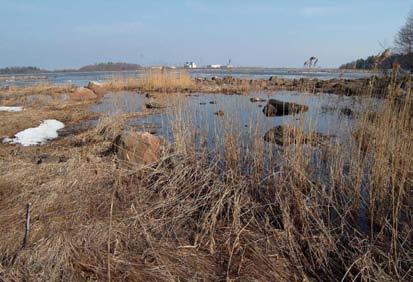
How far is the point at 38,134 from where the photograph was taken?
896cm

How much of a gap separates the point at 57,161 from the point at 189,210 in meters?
2.60

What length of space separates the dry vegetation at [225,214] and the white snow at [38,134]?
3.29m

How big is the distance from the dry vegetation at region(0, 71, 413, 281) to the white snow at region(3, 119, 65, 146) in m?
3.29

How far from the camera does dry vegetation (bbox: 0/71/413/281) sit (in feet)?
9.60

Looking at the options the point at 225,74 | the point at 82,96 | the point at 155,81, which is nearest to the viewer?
the point at 82,96

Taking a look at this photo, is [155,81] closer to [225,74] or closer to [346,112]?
[346,112]

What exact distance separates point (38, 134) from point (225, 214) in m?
6.80

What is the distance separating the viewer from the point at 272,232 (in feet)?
11.3

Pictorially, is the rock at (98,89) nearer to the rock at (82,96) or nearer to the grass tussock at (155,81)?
the grass tussock at (155,81)

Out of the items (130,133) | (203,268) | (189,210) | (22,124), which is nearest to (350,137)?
(189,210)

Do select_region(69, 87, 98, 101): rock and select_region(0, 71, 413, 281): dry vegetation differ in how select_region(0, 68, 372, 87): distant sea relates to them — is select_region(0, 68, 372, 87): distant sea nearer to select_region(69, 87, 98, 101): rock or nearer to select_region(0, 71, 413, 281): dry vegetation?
select_region(0, 71, 413, 281): dry vegetation

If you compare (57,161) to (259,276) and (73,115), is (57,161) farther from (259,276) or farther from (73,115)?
(73,115)

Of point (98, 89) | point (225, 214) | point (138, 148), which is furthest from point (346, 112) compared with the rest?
point (98, 89)

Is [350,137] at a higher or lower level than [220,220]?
higher
